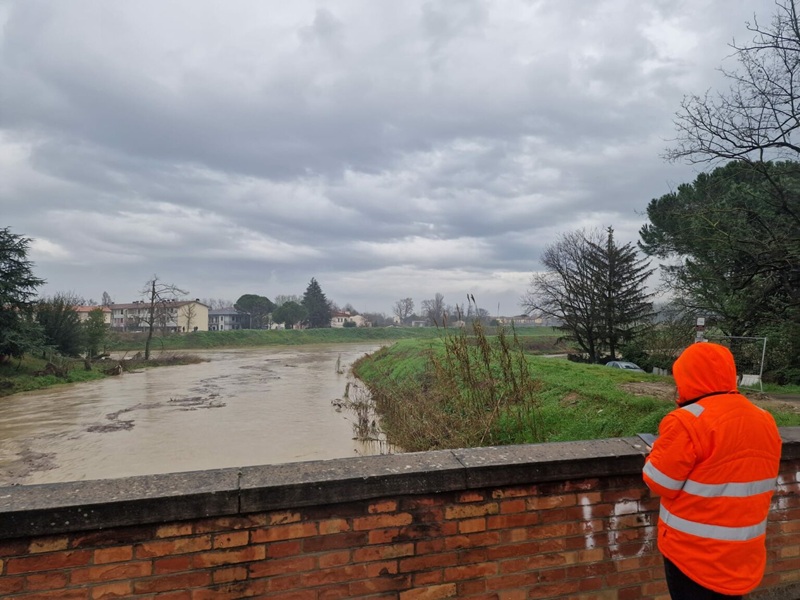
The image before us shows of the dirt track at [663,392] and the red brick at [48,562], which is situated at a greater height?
the red brick at [48,562]

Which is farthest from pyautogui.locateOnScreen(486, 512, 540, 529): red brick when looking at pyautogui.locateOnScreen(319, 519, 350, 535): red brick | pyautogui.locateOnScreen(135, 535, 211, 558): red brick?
pyautogui.locateOnScreen(135, 535, 211, 558): red brick

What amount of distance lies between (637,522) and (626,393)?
613 centimetres

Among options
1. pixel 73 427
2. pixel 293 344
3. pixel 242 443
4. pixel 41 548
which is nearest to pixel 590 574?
pixel 41 548

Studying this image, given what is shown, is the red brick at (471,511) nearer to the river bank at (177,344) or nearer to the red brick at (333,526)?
the red brick at (333,526)

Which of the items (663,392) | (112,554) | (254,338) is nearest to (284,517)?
(112,554)

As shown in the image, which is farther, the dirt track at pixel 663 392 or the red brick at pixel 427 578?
the dirt track at pixel 663 392

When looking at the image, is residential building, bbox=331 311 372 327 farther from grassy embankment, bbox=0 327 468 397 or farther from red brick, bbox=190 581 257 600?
red brick, bbox=190 581 257 600

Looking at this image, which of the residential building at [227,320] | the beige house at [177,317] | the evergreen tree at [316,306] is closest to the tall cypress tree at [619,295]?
the beige house at [177,317]

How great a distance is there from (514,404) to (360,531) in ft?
13.6

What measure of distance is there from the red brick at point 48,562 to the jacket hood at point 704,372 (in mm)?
2354

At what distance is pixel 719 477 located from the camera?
1.83m

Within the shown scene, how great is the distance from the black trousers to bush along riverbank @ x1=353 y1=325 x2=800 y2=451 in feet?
9.57

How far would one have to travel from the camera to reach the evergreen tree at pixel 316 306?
8988 cm

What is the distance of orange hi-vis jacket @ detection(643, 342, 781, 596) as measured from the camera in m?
1.83
